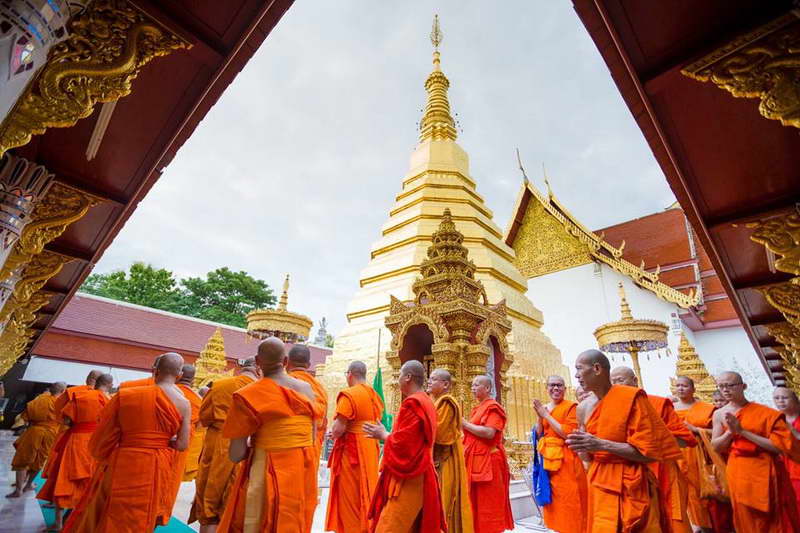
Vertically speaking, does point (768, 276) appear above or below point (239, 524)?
above

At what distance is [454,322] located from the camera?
521 centimetres

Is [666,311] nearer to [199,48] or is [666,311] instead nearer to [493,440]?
[493,440]

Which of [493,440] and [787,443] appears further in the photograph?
[493,440]

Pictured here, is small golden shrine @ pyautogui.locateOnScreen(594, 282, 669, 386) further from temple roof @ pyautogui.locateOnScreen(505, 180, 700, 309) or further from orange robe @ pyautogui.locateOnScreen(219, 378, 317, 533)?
orange robe @ pyautogui.locateOnScreen(219, 378, 317, 533)

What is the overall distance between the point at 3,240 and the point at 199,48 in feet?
5.06

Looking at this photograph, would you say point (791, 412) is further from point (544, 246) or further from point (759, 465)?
point (544, 246)

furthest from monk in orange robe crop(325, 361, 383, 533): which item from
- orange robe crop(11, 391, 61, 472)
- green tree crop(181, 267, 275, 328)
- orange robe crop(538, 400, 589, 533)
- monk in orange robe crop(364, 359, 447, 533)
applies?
green tree crop(181, 267, 275, 328)

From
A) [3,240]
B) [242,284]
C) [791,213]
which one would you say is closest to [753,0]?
[791,213]

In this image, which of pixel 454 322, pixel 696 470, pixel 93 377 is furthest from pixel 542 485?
pixel 93 377

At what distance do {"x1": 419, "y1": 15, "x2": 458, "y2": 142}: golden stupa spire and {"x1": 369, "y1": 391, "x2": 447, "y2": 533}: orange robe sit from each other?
402 inches

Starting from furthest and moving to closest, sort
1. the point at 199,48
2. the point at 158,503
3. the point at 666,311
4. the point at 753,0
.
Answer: the point at 666,311
the point at 158,503
the point at 199,48
the point at 753,0

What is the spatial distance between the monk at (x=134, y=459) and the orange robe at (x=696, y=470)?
427 centimetres

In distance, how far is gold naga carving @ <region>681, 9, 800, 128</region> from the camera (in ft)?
6.12

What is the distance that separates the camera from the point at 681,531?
3.16m
